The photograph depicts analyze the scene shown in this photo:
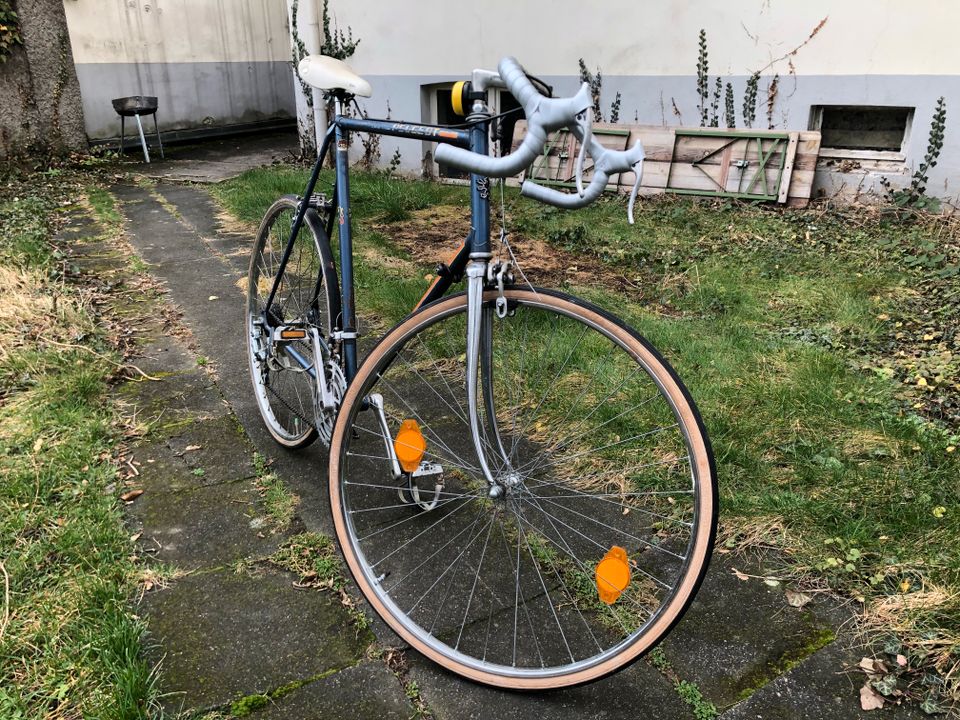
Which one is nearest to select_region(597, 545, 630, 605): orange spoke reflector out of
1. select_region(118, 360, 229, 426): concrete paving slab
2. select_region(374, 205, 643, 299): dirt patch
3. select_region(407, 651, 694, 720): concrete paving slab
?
select_region(407, 651, 694, 720): concrete paving slab

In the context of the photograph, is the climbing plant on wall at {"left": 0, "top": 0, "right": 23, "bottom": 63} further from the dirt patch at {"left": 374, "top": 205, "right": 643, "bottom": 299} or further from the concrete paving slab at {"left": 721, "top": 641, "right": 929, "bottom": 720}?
the concrete paving slab at {"left": 721, "top": 641, "right": 929, "bottom": 720}

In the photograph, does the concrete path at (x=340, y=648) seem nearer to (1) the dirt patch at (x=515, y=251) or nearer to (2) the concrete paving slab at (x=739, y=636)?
(2) the concrete paving slab at (x=739, y=636)

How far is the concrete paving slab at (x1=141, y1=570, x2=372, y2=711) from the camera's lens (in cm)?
183

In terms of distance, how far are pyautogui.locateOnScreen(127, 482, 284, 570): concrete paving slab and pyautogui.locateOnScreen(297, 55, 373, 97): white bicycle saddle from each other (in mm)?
1411

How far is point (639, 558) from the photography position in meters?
2.27

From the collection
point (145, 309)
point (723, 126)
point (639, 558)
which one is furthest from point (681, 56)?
point (639, 558)

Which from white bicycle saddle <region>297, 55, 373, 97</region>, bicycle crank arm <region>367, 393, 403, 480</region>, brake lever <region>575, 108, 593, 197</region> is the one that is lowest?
bicycle crank arm <region>367, 393, 403, 480</region>

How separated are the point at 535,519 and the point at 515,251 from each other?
3.04 metres

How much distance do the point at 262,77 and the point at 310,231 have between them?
1058cm

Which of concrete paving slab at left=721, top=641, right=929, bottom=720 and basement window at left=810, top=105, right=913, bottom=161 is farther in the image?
basement window at left=810, top=105, right=913, bottom=161

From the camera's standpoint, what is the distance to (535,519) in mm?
2410

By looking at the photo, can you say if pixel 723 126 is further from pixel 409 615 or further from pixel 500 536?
pixel 409 615

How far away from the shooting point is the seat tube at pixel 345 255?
90.8 inches

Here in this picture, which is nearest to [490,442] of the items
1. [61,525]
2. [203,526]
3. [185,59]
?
[203,526]
